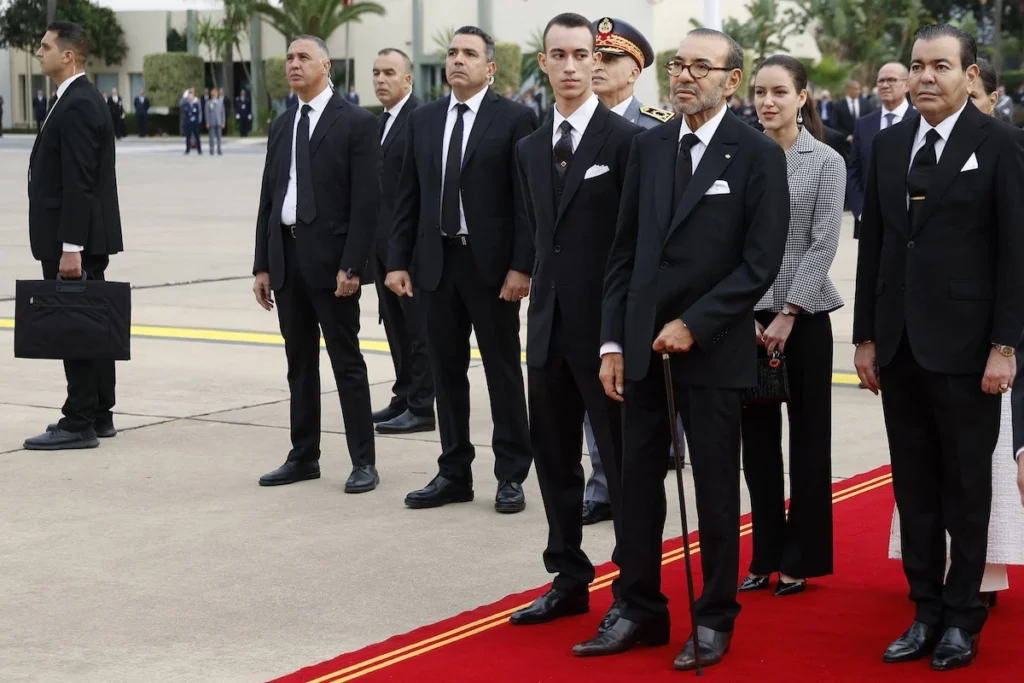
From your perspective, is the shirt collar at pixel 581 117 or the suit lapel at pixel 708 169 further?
the shirt collar at pixel 581 117

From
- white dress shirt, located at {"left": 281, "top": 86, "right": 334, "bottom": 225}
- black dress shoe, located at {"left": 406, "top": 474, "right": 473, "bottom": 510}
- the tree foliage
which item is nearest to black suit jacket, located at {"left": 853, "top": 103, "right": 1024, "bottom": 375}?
black dress shoe, located at {"left": 406, "top": 474, "right": 473, "bottom": 510}

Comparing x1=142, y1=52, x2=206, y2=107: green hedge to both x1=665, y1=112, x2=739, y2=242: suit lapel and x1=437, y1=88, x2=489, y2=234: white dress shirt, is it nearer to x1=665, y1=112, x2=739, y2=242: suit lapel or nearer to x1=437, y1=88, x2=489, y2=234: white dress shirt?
x1=437, y1=88, x2=489, y2=234: white dress shirt

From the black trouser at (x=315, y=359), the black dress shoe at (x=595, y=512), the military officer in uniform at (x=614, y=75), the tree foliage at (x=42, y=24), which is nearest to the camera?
the military officer in uniform at (x=614, y=75)

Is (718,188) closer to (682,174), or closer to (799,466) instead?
(682,174)

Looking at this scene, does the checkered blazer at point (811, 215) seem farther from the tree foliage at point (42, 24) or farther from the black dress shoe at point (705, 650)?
the tree foliage at point (42, 24)

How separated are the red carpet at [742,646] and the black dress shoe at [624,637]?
0.09 ft

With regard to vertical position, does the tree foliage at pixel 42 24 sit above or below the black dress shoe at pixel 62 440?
above

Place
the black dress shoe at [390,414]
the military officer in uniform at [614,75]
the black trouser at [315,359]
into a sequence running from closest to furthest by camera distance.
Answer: the military officer in uniform at [614,75], the black trouser at [315,359], the black dress shoe at [390,414]

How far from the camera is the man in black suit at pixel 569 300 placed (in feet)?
17.0

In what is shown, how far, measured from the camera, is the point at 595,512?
6559mm

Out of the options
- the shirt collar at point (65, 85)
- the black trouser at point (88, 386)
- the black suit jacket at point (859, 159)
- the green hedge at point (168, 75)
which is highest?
the green hedge at point (168, 75)

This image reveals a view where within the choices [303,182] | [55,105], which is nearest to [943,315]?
[303,182]

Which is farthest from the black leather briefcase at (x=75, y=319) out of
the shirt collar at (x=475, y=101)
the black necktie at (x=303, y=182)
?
the shirt collar at (x=475, y=101)

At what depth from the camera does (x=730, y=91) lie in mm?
4652
